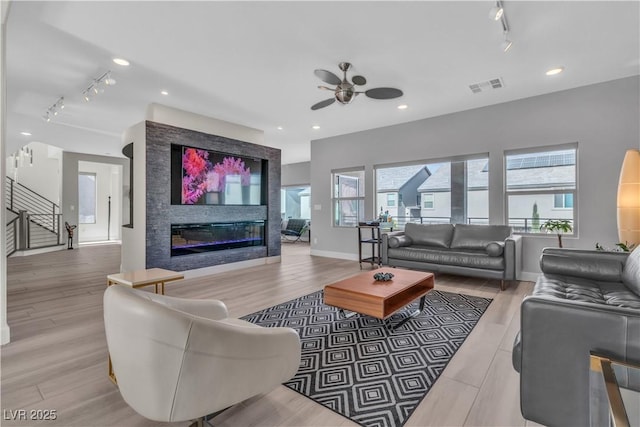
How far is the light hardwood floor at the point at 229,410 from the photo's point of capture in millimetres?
1611

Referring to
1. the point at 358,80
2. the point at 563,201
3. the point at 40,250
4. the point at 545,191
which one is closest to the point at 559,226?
the point at 563,201

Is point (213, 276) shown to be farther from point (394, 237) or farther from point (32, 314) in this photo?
point (394, 237)

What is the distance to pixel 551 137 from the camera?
14.6ft

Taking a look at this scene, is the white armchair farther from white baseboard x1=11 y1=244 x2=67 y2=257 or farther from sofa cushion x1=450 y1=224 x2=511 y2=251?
white baseboard x1=11 y1=244 x2=67 y2=257

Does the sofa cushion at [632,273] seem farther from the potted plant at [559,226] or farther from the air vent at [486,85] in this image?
the air vent at [486,85]

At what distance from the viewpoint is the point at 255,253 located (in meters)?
5.95

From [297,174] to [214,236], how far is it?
576 cm

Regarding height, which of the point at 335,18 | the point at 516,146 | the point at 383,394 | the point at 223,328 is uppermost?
the point at 335,18

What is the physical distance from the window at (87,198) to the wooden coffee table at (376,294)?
1086 cm

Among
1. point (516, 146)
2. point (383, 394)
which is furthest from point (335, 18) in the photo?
point (516, 146)

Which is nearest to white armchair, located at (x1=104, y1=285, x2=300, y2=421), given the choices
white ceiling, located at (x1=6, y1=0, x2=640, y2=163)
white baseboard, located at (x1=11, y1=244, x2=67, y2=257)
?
white ceiling, located at (x1=6, y1=0, x2=640, y2=163)

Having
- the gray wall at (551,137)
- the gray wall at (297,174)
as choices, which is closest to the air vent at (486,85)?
the gray wall at (551,137)

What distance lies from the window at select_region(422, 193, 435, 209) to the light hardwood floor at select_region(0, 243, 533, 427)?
1813 millimetres

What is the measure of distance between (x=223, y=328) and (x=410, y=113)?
515cm
